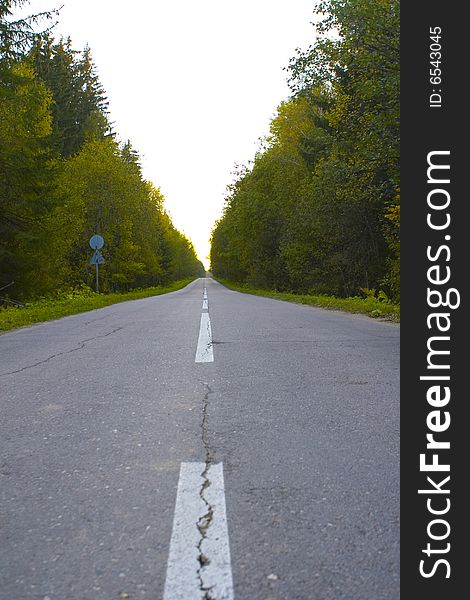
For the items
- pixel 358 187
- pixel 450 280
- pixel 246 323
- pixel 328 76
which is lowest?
pixel 246 323

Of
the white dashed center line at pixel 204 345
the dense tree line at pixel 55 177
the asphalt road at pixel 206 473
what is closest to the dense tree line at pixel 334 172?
the white dashed center line at pixel 204 345

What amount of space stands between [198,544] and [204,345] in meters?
5.32

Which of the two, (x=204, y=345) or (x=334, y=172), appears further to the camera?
(x=334, y=172)

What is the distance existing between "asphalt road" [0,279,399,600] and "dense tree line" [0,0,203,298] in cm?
1450

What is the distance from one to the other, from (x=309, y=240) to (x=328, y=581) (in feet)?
87.2

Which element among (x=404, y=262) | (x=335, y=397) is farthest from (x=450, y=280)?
(x=335, y=397)

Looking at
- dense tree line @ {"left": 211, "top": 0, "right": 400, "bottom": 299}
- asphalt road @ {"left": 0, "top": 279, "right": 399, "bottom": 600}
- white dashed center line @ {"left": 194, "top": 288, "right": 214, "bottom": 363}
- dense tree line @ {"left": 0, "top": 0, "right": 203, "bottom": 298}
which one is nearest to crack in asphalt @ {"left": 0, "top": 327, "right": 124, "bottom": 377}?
asphalt road @ {"left": 0, "top": 279, "right": 399, "bottom": 600}

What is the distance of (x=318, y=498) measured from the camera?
2.34m

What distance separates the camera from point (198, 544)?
1924mm

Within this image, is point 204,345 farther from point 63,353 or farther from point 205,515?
point 205,515

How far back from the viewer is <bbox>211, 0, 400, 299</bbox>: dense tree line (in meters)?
11.0

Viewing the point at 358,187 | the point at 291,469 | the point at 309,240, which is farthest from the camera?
the point at 309,240

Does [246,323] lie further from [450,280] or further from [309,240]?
[309,240]

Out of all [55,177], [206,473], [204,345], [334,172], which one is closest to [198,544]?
[206,473]
